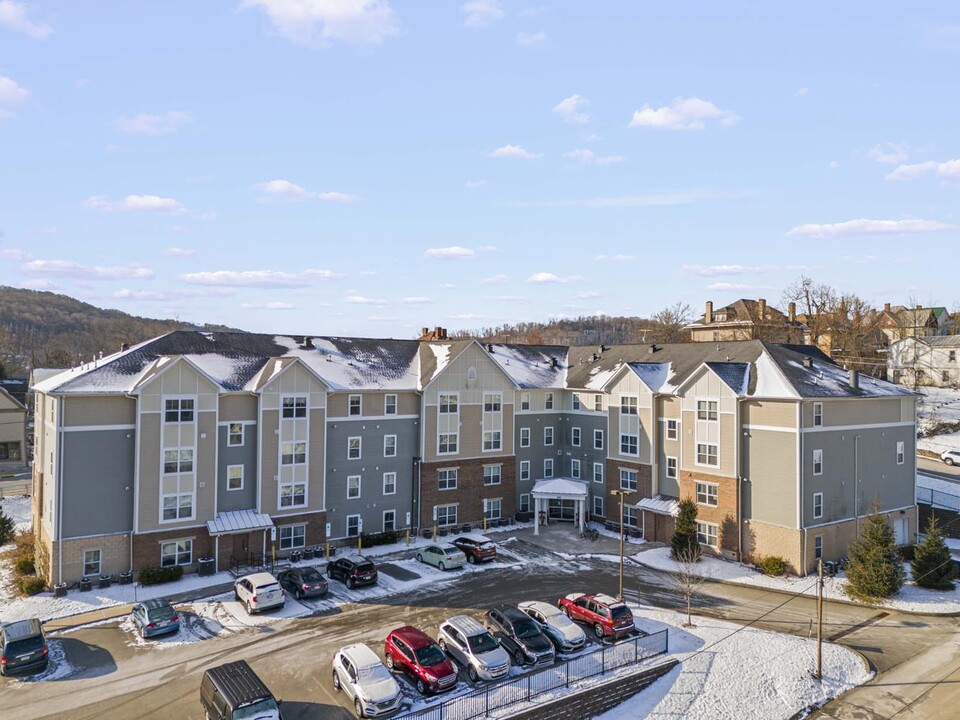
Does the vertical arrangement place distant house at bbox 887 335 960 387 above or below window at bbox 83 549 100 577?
above

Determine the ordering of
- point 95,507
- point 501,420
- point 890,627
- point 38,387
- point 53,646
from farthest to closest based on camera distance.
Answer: point 501,420 → point 38,387 → point 95,507 → point 890,627 → point 53,646

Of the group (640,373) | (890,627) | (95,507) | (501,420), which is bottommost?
(890,627)

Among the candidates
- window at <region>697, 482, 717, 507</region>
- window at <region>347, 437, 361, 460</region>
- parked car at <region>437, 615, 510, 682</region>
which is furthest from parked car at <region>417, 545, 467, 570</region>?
window at <region>697, 482, 717, 507</region>

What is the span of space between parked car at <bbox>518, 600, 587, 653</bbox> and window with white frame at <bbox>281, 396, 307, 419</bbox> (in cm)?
1773

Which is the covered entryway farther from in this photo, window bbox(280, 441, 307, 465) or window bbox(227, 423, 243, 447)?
window bbox(227, 423, 243, 447)

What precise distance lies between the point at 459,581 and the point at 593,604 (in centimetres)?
875

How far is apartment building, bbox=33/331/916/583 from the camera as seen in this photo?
32.7 m

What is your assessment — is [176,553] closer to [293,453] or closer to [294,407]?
[293,453]

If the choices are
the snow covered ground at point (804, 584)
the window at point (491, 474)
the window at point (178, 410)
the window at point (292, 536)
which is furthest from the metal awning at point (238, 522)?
the snow covered ground at point (804, 584)

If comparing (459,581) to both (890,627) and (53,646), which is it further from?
(890,627)

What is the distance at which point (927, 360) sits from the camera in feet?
307

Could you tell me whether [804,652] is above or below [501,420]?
below

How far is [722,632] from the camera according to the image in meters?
27.3

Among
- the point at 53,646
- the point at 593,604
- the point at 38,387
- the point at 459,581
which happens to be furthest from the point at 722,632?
the point at 38,387
